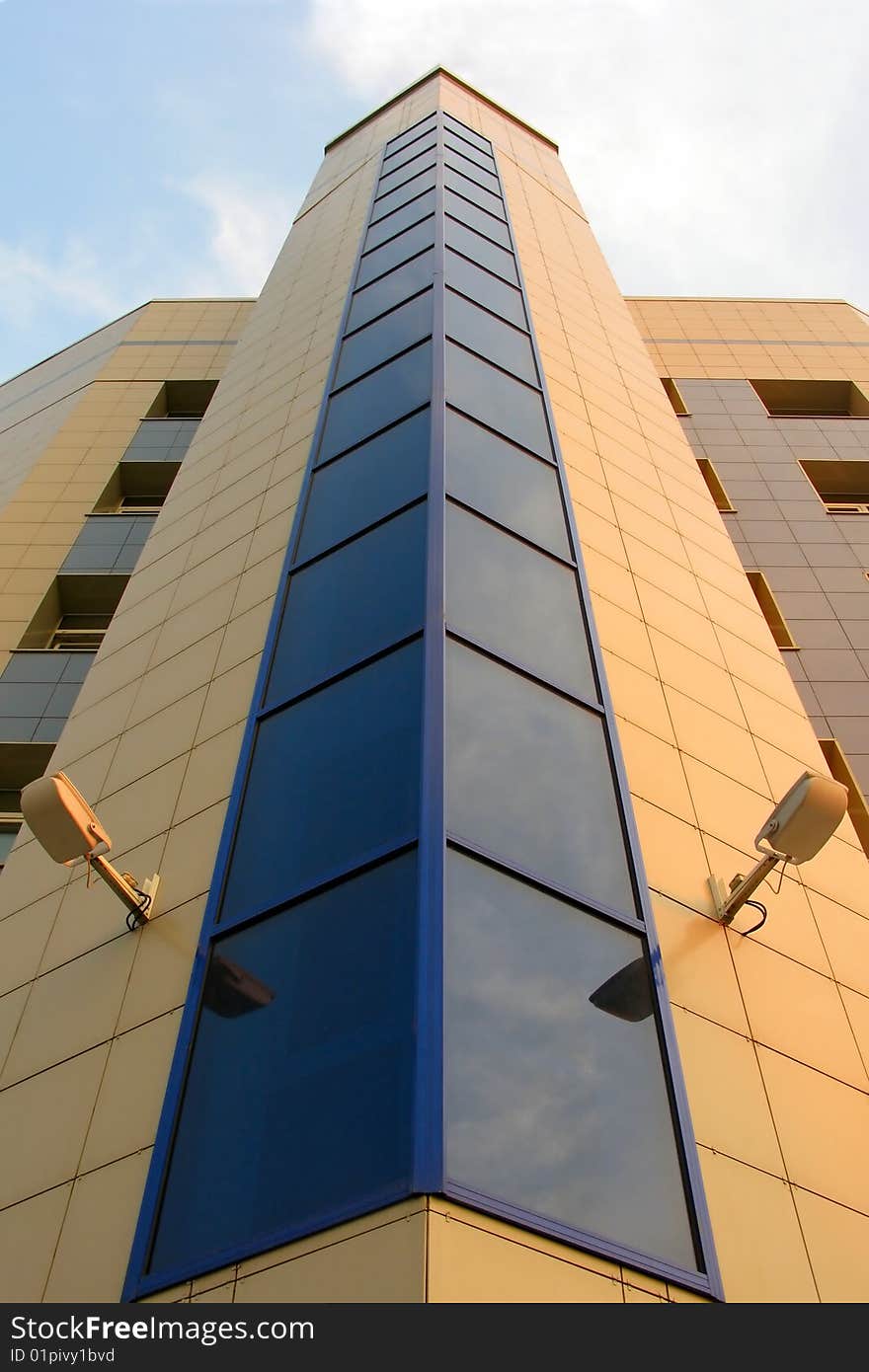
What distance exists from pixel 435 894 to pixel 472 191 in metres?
18.9

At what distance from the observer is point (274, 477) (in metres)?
12.9

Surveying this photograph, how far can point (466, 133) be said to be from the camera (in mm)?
27266

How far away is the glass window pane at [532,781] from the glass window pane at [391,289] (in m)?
8.86

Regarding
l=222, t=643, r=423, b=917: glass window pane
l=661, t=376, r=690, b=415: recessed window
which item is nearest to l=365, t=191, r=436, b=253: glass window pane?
l=661, t=376, r=690, b=415: recessed window

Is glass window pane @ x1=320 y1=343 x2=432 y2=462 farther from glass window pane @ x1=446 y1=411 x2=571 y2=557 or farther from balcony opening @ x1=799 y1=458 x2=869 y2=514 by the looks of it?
balcony opening @ x1=799 y1=458 x2=869 y2=514

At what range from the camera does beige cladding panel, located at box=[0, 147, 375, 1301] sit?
609 centimetres

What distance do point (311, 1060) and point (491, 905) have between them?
4.74ft

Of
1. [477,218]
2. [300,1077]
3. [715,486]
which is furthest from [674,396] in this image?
[300,1077]

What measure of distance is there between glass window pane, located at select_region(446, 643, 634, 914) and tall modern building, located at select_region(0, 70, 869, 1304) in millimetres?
34

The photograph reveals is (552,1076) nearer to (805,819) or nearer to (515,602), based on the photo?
(805,819)

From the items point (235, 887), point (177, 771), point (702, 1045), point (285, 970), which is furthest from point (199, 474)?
point (702, 1045)

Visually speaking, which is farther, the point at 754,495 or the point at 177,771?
the point at 754,495

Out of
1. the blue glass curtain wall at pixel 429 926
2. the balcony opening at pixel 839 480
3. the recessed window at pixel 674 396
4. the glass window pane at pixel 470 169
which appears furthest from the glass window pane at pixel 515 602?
the recessed window at pixel 674 396

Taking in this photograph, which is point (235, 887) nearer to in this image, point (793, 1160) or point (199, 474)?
point (793, 1160)
